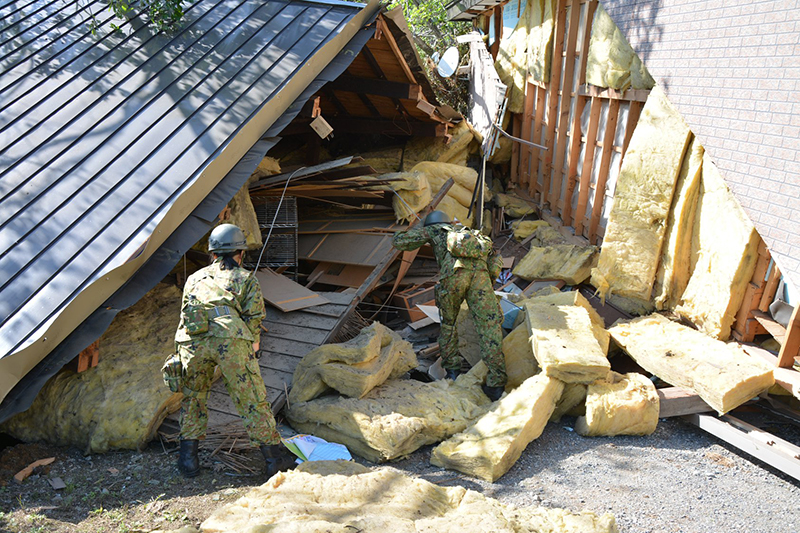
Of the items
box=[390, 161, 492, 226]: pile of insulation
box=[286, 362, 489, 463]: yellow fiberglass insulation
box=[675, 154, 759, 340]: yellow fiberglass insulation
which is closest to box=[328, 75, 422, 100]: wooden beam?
box=[390, 161, 492, 226]: pile of insulation

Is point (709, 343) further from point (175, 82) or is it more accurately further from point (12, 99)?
point (12, 99)

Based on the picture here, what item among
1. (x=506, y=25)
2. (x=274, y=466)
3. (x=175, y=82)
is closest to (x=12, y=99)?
(x=175, y=82)

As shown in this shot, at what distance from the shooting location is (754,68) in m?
5.56

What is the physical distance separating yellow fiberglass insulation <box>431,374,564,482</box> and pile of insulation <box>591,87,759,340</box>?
1927 mm

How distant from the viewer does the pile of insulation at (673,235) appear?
5.79 metres

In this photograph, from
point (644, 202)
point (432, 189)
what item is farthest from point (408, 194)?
point (644, 202)

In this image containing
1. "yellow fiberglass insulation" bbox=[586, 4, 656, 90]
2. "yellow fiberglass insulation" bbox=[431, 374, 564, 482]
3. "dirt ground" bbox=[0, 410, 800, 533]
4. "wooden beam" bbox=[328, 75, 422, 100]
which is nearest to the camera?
"dirt ground" bbox=[0, 410, 800, 533]

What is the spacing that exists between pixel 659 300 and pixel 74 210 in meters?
5.81

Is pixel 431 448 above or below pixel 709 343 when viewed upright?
below

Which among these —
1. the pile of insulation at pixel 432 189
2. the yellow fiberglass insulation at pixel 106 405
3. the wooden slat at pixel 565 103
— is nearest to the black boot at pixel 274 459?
the yellow fiberglass insulation at pixel 106 405

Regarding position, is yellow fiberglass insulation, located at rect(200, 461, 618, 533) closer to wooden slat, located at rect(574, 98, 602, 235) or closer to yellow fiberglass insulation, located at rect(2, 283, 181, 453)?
yellow fiberglass insulation, located at rect(2, 283, 181, 453)

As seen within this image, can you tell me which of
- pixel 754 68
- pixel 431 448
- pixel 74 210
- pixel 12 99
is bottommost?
pixel 431 448

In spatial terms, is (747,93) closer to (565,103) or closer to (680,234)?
(680,234)

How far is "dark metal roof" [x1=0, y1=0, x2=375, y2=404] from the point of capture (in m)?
4.33
